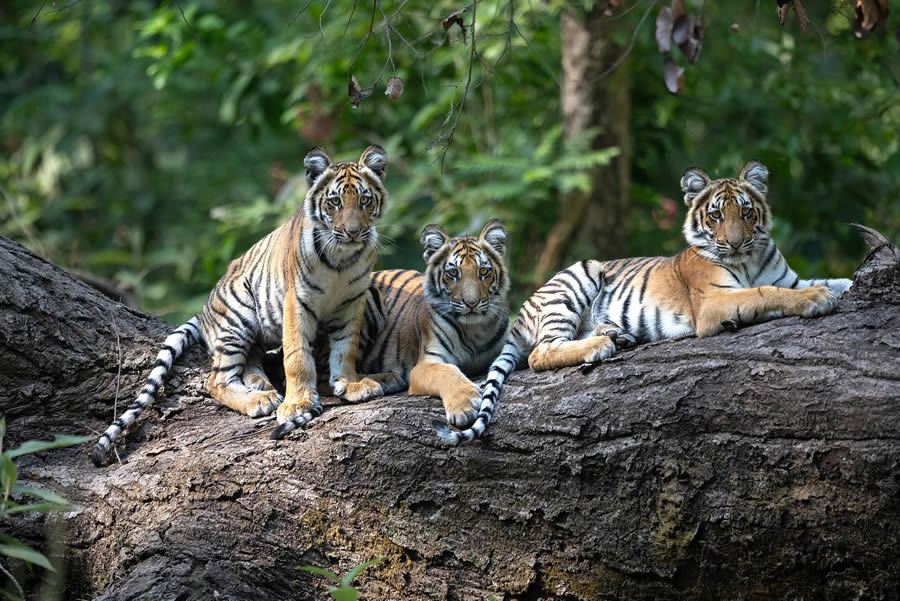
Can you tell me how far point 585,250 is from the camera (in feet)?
30.0

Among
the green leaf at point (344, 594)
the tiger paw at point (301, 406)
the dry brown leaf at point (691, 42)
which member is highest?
the dry brown leaf at point (691, 42)

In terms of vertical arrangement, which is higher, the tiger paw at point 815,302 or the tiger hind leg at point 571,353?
the tiger paw at point 815,302

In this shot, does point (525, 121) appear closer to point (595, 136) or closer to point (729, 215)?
point (595, 136)

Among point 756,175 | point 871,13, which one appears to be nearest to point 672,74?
point 871,13

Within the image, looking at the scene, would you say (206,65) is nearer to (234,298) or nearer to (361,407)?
(234,298)

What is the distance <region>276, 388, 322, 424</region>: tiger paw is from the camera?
4.80 m

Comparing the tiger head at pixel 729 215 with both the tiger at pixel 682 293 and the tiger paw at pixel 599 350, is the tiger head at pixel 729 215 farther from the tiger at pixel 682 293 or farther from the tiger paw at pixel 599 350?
the tiger paw at pixel 599 350

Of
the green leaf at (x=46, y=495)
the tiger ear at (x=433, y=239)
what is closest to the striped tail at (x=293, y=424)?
the tiger ear at (x=433, y=239)

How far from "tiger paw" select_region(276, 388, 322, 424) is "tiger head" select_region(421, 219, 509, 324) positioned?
2.77 ft

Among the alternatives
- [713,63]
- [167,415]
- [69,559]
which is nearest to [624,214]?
[713,63]

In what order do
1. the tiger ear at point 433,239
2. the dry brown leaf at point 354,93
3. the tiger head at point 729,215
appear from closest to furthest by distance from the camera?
the dry brown leaf at point 354,93 → the tiger head at point 729,215 → the tiger ear at point 433,239

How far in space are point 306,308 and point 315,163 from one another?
83 centimetres

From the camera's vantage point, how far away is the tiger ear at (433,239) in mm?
5305

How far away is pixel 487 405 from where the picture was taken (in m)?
4.36
